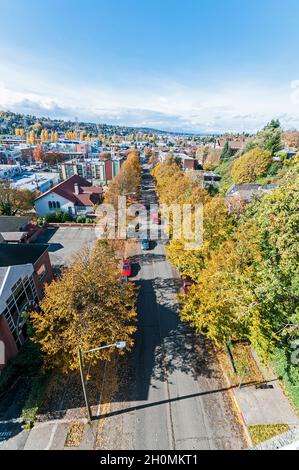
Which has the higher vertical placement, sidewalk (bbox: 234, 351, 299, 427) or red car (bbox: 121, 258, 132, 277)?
red car (bbox: 121, 258, 132, 277)

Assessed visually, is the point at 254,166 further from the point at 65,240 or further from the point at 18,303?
the point at 18,303

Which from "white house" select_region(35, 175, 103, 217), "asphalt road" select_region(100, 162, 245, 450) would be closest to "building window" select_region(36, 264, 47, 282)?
"asphalt road" select_region(100, 162, 245, 450)

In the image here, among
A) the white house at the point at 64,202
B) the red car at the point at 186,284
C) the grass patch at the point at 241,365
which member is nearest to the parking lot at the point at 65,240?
the white house at the point at 64,202

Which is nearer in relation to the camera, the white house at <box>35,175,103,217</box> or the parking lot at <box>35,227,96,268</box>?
the parking lot at <box>35,227,96,268</box>

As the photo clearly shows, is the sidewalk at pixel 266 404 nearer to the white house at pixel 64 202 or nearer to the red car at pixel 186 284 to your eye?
the red car at pixel 186 284

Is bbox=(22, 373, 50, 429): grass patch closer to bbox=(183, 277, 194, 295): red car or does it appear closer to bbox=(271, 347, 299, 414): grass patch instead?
bbox=(183, 277, 194, 295): red car

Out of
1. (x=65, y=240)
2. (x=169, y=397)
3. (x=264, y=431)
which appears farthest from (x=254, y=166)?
(x=169, y=397)
